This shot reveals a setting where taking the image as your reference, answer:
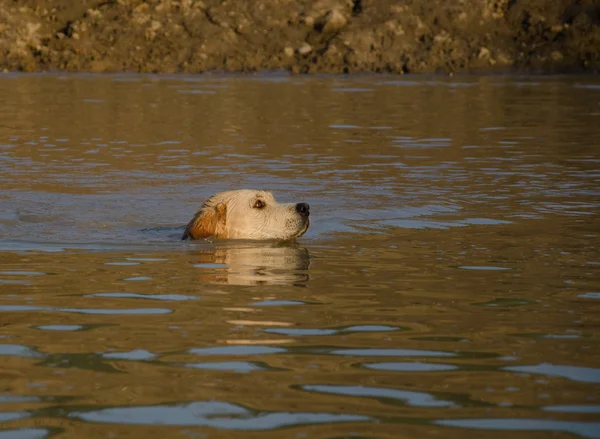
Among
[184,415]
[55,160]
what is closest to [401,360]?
[184,415]

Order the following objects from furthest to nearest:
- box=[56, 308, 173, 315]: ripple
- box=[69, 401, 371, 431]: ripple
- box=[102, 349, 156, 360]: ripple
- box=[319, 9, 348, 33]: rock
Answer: box=[319, 9, 348, 33]: rock < box=[56, 308, 173, 315]: ripple < box=[102, 349, 156, 360]: ripple < box=[69, 401, 371, 431]: ripple

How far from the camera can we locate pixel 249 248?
37.1 feet

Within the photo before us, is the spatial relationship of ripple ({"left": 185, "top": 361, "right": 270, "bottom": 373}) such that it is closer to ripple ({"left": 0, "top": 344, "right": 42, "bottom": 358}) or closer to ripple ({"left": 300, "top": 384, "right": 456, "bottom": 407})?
ripple ({"left": 300, "top": 384, "right": 456, "bottom": 407})

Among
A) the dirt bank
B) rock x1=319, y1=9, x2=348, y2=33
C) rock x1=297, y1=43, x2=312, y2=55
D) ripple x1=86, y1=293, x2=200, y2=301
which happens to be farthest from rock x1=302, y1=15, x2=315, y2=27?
ripple x1=86, y1=293, x2=200, y2=301

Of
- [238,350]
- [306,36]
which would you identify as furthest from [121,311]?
[306,36]

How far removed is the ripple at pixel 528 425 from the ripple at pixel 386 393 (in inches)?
11.4

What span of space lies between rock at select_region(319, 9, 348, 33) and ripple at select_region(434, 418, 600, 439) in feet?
152

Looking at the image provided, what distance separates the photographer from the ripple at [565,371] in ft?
19.7

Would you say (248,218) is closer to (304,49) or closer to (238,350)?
(238,350)

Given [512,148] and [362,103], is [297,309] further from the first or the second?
[362,103]

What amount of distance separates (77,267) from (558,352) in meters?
4.69

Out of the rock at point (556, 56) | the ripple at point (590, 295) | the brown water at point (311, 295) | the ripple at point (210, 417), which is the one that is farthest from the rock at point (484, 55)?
the ripple at point (210, 417)

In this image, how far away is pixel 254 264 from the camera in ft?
33.4

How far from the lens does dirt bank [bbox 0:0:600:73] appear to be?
4831 cm
